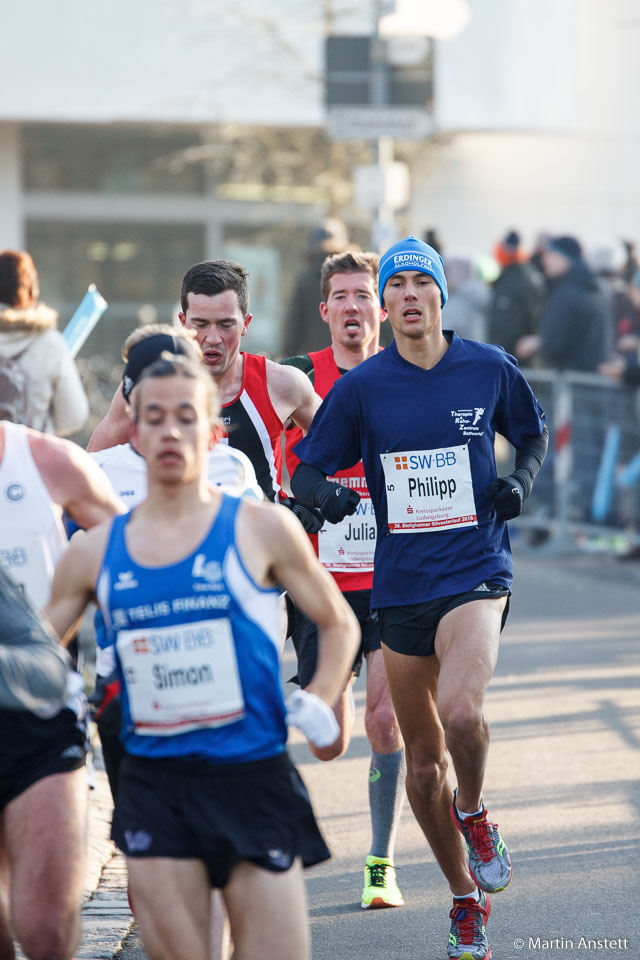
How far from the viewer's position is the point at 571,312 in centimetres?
1295

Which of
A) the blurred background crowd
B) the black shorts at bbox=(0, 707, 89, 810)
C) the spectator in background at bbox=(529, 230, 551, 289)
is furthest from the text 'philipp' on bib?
the blurred background crowd

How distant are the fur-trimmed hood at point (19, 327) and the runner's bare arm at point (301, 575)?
3826 millimetres

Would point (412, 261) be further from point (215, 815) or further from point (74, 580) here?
point (215, 815)

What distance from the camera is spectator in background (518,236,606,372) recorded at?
1292 centimetres

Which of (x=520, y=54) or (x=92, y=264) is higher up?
(x=520, y=54)

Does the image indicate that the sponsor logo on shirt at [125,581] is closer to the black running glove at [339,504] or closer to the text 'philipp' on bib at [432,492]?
the black running glove at [339,504]

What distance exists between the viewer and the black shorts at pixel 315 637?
596 cm

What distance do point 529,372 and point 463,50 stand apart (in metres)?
8.67

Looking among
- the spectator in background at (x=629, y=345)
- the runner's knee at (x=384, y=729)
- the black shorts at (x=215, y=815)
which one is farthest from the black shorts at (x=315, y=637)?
the spectator in background at (x=629, y=345)

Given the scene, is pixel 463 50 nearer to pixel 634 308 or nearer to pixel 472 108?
pixel 472 108

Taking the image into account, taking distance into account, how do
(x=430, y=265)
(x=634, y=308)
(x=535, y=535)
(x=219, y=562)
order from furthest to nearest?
1. (x=535, y=535)
2. (x=634, y=308)
3. (x=430, y=265)
4. (x=219, y=562)

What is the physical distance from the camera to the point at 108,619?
3729 mm

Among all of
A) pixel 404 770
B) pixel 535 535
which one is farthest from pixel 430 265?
pixel 535 535

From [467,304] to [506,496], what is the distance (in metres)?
9.30
